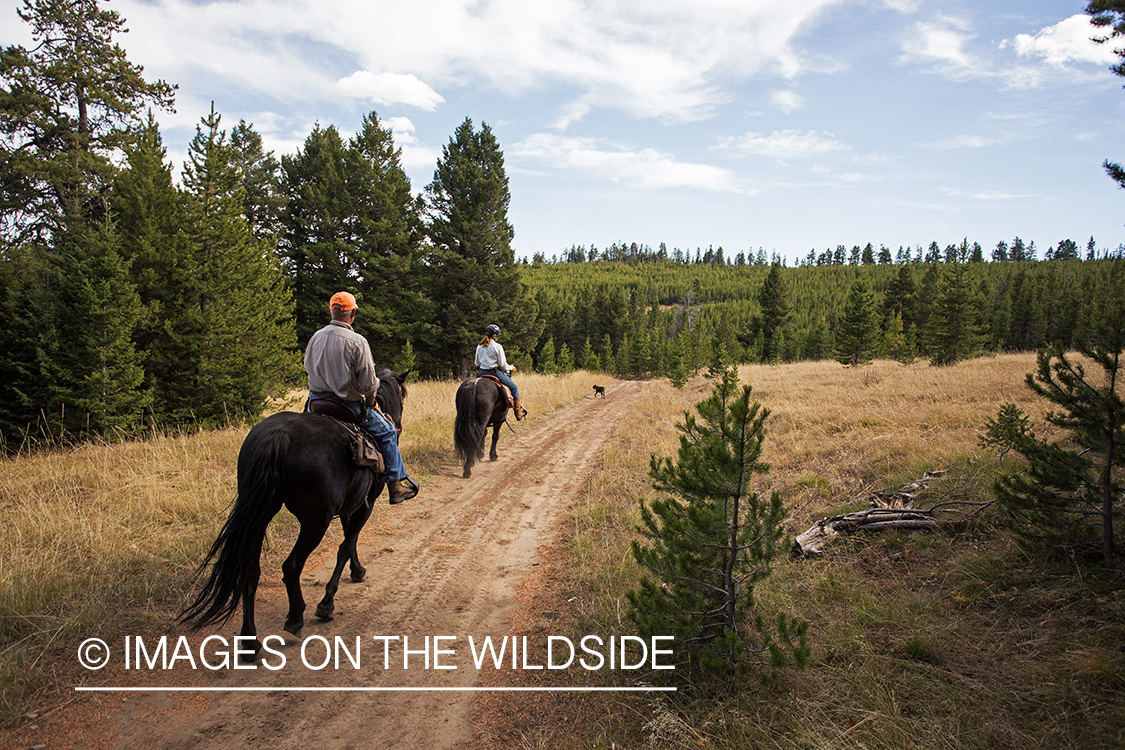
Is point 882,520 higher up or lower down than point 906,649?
higher up

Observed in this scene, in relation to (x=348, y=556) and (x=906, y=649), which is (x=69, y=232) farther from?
(x=906, y=649)

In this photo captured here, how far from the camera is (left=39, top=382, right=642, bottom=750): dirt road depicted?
3.03m

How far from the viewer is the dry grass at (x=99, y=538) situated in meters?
3.74

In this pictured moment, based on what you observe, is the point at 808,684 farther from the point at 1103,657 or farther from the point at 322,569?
the point at 322,569

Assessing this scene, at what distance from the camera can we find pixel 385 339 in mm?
27719

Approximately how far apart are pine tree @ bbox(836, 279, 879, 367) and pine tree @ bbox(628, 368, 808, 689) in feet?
109

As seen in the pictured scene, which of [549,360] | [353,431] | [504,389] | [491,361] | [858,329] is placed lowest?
[549,360]

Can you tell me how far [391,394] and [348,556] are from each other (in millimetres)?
2004

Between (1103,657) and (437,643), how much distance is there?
4430 mm

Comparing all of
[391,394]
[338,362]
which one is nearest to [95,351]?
[391,394]

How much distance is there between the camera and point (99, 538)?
505cm

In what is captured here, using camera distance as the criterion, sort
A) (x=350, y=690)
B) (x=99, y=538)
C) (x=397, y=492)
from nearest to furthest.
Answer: (x=350, y=690) → (x=99, y=538) → (x=397, y=492)

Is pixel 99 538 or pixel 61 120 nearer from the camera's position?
→ pixel 99 538

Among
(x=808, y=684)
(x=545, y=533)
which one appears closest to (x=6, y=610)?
(x=545, y=533)
